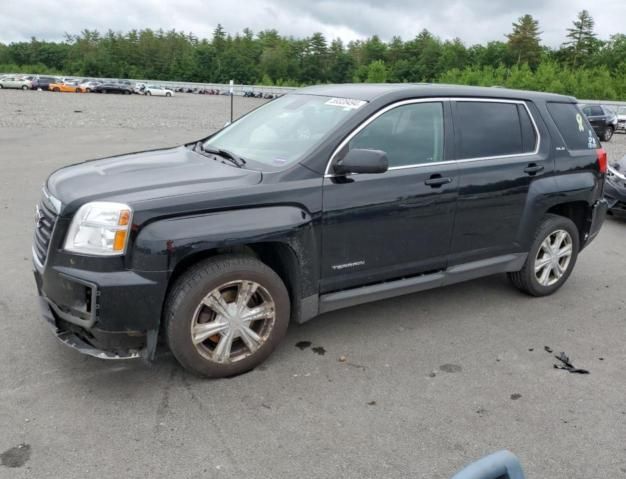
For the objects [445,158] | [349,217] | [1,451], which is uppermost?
[445,158]

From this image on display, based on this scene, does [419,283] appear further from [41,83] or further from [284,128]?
[41,83]

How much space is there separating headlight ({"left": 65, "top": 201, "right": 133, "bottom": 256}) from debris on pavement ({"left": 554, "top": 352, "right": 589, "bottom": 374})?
9.94 ft

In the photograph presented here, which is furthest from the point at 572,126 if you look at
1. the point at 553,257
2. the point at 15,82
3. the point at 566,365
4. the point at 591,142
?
the point at 15,82

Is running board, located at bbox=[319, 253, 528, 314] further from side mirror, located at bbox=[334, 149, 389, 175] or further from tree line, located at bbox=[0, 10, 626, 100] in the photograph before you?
tree line, located at bbox=[0, 10, 626, 100]

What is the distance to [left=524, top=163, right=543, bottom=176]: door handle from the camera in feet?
16.2

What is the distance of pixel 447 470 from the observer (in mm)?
2971

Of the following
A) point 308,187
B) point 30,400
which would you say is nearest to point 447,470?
point 308,187

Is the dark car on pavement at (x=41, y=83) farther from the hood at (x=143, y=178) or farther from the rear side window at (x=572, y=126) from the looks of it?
the rear side window at (x=572, y=126)

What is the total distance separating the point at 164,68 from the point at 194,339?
134 m

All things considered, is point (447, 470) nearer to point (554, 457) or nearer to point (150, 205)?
point (554, 457)

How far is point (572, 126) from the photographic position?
5.41 metres

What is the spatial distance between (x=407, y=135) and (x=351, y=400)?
1.98 meters

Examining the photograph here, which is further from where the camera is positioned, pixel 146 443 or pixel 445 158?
pixel 445 158

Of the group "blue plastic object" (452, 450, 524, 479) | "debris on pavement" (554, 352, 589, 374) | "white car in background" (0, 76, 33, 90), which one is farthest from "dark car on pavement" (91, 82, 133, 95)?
"blue plastic object" (452, 450, 524, 479)
